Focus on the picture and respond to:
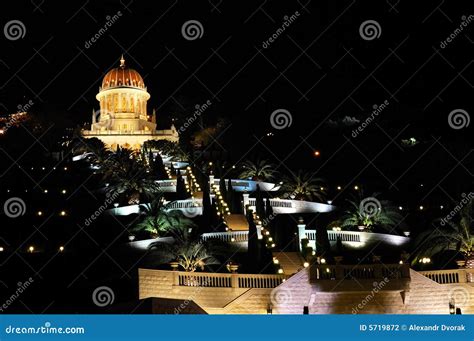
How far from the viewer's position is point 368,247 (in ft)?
105

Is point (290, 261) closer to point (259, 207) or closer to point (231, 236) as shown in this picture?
point (231, 236)

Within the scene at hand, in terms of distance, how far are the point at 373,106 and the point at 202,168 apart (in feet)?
108

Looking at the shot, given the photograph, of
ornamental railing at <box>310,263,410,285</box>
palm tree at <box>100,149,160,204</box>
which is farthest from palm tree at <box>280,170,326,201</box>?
ornamental railing at <box>310,263,410,285</box>

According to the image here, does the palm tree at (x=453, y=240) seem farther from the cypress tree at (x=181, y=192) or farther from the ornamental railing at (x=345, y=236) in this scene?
the cypress tree at (x=181, y=192)

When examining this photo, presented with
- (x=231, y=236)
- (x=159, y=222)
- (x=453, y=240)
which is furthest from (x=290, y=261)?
(x=159, y=222)

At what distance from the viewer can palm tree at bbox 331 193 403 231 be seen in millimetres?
34031

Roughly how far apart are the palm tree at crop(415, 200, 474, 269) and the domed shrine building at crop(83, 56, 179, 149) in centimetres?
4919

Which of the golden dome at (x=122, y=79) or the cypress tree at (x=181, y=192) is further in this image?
the golden dome at (x=122, y=79)

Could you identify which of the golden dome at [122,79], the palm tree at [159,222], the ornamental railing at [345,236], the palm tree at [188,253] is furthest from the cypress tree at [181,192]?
the golden dome at [122,79]

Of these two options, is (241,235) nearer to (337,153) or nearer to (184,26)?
(184,26)

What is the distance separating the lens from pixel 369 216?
3438cm

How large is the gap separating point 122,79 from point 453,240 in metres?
64.7

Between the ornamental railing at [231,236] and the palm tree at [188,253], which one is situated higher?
the ornamental railing at [231,236]

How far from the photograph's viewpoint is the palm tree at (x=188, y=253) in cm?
2686
